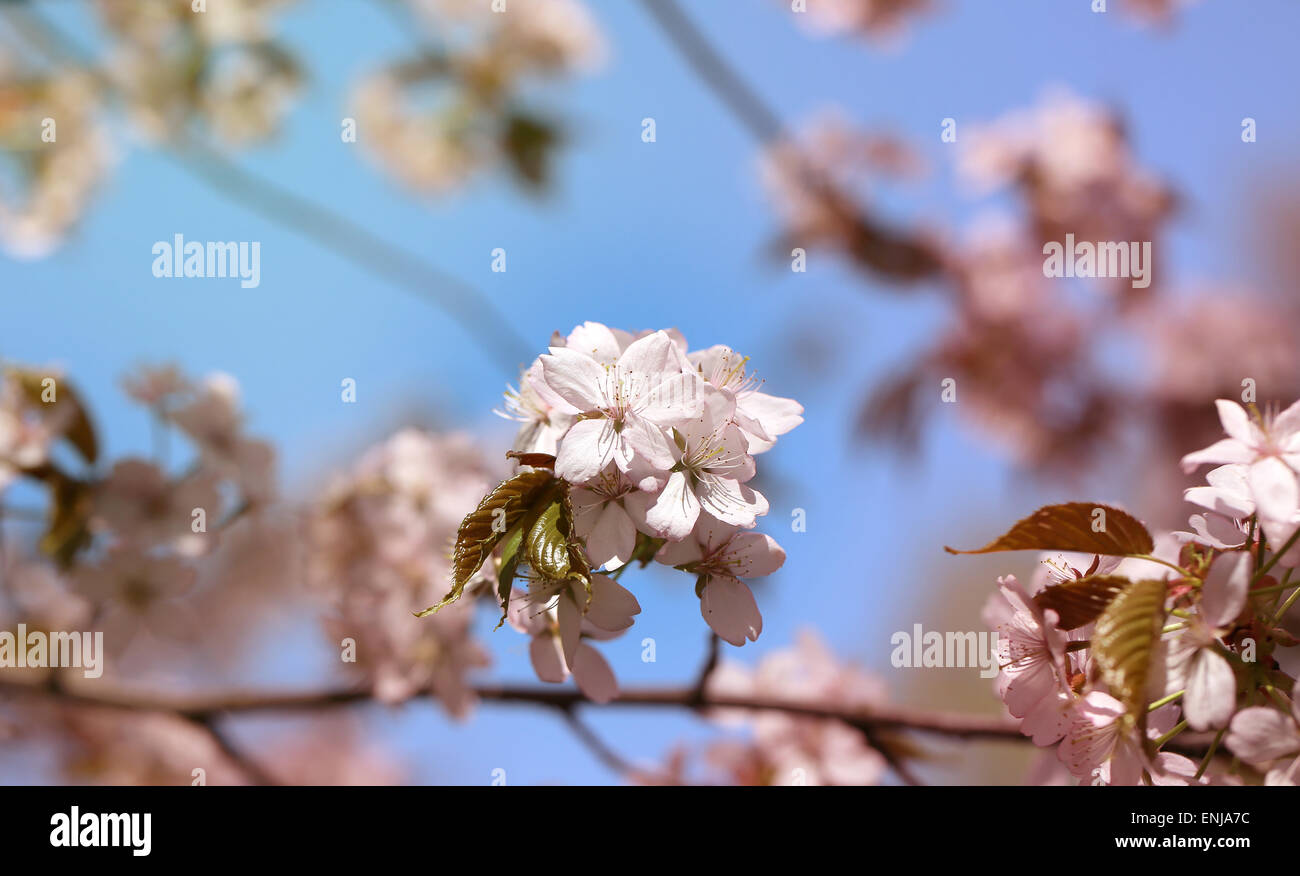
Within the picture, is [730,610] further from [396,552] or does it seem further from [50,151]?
[50,151]

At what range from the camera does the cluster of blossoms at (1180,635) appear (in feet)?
1.06

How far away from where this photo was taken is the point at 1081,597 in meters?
0.36

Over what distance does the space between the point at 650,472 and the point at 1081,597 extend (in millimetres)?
211

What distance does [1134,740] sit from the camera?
352mm

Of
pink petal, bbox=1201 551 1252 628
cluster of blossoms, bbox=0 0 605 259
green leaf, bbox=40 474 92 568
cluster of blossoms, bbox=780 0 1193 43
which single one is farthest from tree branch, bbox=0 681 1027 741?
cluster of blossoms, bbox=780 0 1193 43

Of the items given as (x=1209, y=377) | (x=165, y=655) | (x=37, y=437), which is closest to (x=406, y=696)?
(x=37, y=437)

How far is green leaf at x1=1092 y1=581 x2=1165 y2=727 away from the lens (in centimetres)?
31

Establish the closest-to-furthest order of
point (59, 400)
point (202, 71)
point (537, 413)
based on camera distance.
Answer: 1. point (537, 413)
2. point (59, 400)
3. point (202, 71)

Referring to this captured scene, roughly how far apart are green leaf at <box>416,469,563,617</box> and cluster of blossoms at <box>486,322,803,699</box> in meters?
0.01

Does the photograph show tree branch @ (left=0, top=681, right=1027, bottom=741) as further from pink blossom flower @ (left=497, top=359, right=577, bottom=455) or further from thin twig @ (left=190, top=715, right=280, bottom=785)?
pink blossom flower @ (left=497, top=359, right=577, bottom=455)

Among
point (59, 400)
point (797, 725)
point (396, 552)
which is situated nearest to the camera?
point (59, 400)

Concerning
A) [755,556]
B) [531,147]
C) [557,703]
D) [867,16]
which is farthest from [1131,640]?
[867,16]
